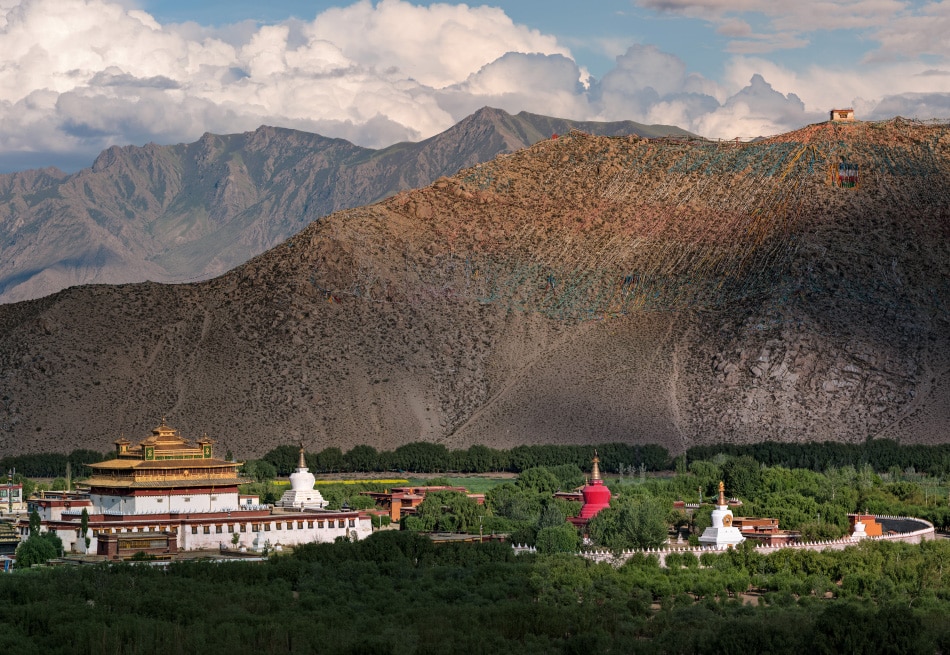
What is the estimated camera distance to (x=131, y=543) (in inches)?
3029

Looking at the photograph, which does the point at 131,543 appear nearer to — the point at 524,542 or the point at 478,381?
the point at 524,542

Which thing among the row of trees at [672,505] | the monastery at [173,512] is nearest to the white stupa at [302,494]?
the monastery at [173,512]

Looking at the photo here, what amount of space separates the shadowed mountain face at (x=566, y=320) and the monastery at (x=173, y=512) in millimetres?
63004

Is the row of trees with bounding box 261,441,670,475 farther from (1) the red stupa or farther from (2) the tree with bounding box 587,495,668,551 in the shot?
(2) the tree with bounding box 587,495,668,551

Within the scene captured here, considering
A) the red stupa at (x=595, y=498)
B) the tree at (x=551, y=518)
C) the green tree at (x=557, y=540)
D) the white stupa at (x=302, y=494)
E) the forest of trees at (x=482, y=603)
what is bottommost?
A: the forest of trees at (x=482, y=603)

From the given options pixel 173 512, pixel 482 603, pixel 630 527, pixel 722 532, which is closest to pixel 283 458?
pixel 173 512

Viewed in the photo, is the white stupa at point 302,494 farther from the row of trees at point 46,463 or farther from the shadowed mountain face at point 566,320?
the shadowed mountain face at point 566,320

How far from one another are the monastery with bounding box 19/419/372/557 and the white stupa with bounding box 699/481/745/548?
708 inches

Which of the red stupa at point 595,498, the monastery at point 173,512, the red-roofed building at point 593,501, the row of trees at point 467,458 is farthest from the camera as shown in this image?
the row of trees at point 467,458

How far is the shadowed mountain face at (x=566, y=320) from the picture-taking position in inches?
5925

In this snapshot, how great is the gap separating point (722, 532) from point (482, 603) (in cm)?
1578

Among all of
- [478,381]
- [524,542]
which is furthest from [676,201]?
[524,542]

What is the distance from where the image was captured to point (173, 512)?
81.8 m

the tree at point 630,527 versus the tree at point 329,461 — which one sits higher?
the tree at point 329,461
